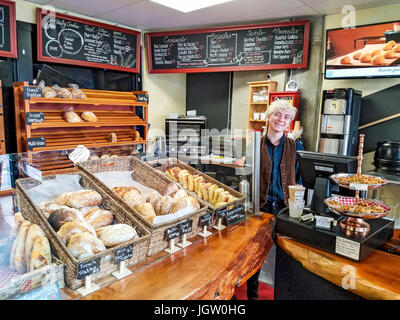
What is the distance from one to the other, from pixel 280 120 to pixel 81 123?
223 centimetres

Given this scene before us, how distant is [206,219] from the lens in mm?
1329

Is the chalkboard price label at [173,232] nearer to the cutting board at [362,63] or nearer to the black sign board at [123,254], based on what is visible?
the black sign board at [123,254]

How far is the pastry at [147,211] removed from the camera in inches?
47.6

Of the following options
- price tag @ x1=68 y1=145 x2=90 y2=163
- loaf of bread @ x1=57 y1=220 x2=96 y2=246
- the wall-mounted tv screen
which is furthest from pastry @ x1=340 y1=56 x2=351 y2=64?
loaf of bread @ x1=57 y1=220 x2=96 y2=246

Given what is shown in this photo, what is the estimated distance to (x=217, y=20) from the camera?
4.27m

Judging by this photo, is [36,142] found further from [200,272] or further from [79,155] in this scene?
[200,272]

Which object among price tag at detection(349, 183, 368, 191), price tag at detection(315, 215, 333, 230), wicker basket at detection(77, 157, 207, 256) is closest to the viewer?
wicker basket at detection(77, 157, 207, 256)

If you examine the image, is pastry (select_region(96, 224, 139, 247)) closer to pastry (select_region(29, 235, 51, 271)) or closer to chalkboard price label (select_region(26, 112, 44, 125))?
pastry (select_region(29, 235, 51, 271))

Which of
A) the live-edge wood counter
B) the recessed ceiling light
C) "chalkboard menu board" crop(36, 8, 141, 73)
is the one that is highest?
the recessed ceiling light

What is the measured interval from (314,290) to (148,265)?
83cm

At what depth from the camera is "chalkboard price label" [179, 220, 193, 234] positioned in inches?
46.8

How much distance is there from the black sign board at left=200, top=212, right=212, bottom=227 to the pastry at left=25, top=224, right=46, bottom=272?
24.7 inches

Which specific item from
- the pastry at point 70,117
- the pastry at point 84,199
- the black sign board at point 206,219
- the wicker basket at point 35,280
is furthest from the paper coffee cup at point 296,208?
the pastry at point 70,117

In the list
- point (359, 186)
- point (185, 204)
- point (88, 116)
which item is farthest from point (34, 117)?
point (359, 186)
